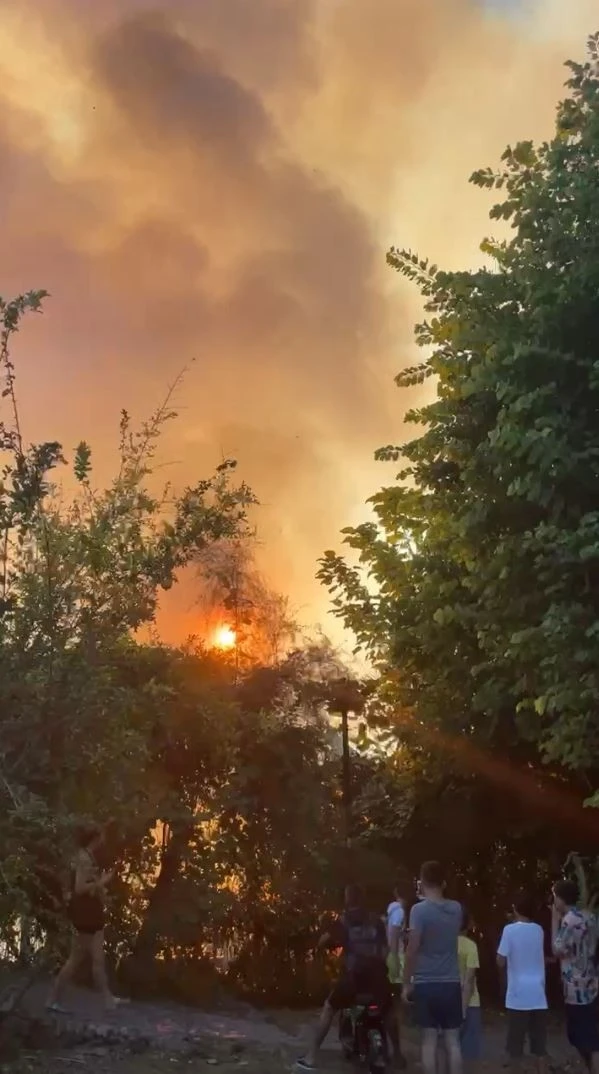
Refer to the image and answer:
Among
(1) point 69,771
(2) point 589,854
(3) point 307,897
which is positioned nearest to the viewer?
Result: (1) point 69,771

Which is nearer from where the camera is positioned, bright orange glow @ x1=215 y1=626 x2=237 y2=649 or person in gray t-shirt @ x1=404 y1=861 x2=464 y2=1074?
person in gray t-shirt @ x1=404 y1=861 x2=464 y2=1074

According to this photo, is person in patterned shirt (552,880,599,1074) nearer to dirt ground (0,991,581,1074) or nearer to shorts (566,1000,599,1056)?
shorts (566,1000,599,1056)

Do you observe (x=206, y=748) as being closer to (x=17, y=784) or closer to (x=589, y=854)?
(x=589, y=854)

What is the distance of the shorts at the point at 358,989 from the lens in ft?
30.6

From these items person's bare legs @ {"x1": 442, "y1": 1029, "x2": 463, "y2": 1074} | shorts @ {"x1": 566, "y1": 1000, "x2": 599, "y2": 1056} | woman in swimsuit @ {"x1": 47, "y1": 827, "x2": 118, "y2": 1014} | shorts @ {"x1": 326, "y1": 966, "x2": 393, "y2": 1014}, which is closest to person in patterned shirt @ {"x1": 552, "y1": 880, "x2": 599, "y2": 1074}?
shorts @ {"x1": 566, "y1": 1000, "x2": 599, "y2": 1056}

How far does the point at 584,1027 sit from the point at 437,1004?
1493mm

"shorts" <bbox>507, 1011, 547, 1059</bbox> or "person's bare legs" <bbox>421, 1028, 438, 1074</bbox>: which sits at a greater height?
"shorts" <bbox>507, 1011, 547, 1059</bbox>

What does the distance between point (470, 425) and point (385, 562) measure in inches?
113

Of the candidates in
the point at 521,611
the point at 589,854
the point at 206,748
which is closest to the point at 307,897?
the point at 206,748

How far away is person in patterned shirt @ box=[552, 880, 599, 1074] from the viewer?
26.8 ft

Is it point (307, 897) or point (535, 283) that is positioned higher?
point (535, 283)

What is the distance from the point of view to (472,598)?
1291cm

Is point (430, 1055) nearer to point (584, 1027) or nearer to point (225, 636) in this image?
point (584, 1027)

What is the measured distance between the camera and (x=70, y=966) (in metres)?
10.7
